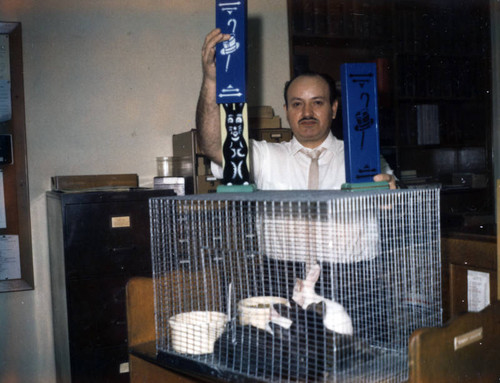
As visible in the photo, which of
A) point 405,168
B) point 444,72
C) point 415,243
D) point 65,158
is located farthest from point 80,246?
point 444,72

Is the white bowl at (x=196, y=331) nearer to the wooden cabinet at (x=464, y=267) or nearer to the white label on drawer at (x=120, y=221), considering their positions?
the wooden cabinet at (x=464, y=267)

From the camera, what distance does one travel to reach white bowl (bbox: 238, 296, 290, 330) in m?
1.17

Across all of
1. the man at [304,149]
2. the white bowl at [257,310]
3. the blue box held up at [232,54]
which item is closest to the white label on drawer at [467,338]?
the white bowl at [257,310]

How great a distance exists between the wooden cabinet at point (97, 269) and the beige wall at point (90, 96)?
0.42m

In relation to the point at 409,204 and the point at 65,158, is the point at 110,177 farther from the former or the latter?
the point at 409,204

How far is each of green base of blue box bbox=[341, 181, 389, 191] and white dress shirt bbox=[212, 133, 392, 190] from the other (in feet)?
2.80

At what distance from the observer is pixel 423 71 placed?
4.14 m

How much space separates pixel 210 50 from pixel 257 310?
72cm

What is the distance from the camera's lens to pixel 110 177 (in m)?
3.08

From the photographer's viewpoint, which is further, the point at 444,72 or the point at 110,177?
the point at 444,72

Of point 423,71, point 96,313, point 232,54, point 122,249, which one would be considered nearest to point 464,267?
point 232,54

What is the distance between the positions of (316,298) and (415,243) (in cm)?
33

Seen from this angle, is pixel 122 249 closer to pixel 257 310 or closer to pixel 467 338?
pixel 257 310

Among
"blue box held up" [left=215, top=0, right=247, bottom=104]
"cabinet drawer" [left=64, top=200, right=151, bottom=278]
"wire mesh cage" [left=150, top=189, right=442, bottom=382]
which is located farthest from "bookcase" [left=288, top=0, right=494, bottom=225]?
"wire mesh cage" [left=150, top=189, right=442, bottom=382]
